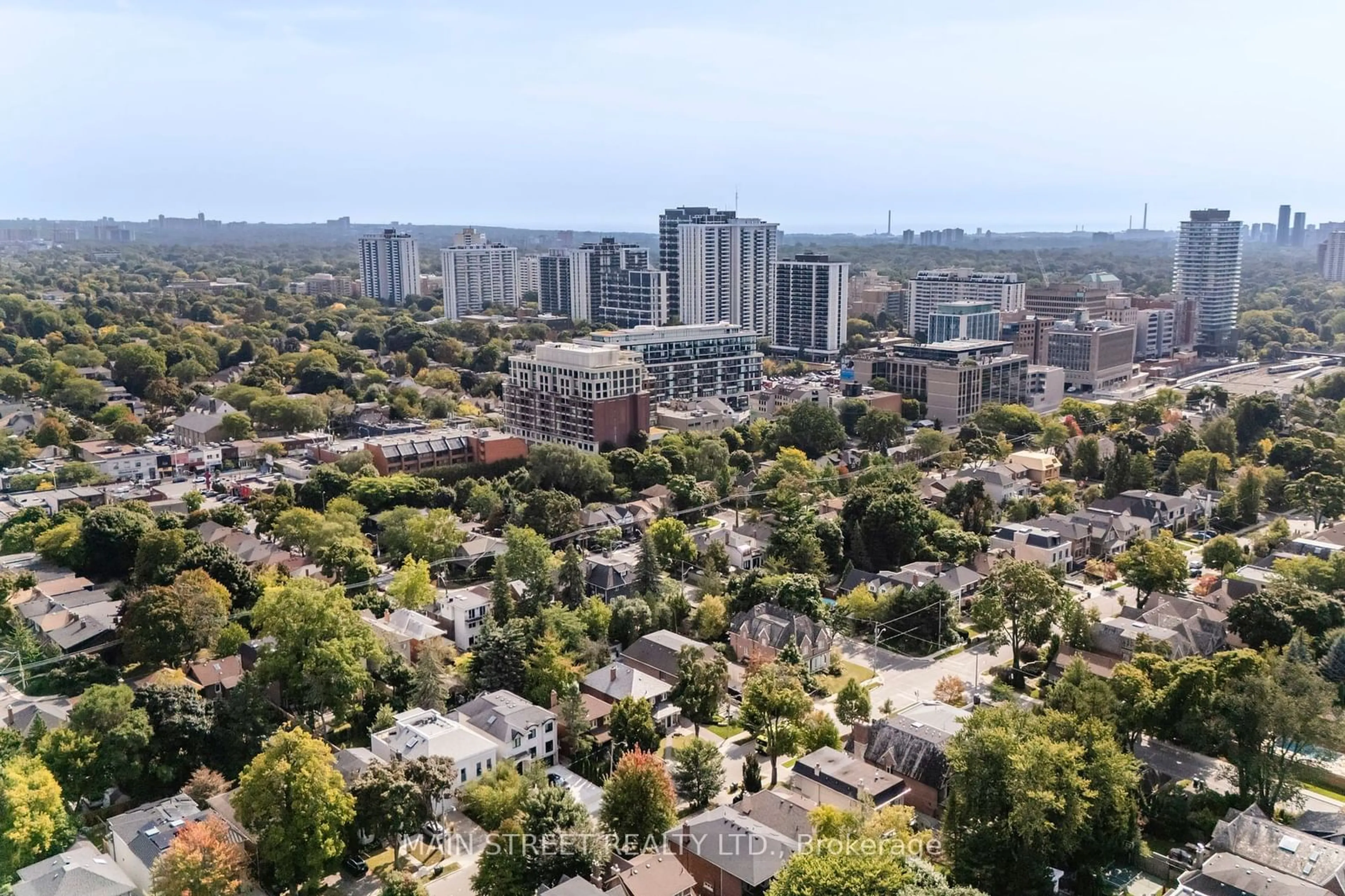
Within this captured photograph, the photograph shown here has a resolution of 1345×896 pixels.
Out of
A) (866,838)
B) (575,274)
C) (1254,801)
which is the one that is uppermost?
(575,274)

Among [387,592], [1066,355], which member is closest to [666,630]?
[387,592]

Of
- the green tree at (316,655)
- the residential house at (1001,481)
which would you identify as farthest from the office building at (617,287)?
the green tree at (316,655)

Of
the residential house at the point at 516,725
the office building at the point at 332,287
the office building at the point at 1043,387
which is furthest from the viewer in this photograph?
the office building at the point at 332,287

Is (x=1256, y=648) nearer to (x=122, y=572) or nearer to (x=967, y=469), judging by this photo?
(x=967, y=469)

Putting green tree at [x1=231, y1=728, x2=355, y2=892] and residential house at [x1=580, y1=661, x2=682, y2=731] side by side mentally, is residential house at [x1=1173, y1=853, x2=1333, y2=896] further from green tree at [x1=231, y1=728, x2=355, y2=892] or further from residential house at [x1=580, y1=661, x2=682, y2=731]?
green tree at [x1=231, y1=728, x2=355, y2=892]

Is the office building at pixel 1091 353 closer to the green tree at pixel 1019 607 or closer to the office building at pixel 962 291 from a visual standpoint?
the office building at pixel 962 291
